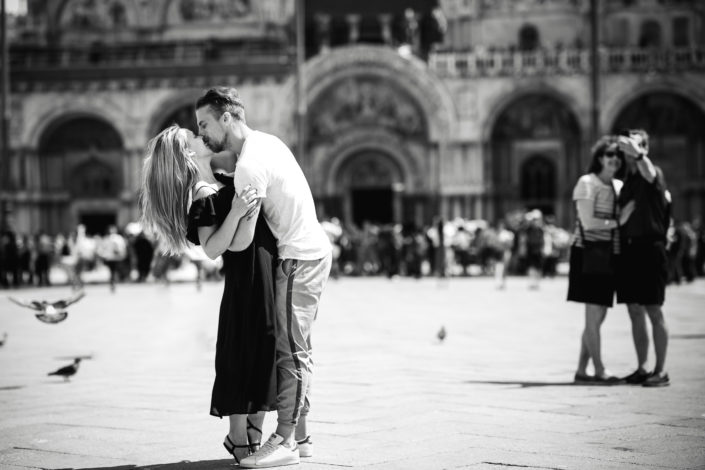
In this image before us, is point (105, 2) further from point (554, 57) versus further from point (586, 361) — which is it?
point (586, 361)

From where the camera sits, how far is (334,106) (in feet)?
140

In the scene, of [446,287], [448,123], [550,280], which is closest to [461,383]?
[446,287]

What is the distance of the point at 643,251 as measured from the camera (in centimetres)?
902

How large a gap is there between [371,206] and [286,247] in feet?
124

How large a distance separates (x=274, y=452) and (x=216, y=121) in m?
1.77

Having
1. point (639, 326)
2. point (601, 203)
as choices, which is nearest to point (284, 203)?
point (601, 203)

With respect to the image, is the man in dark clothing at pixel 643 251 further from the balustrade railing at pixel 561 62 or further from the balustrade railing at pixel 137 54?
the balustrade railing at pixel 137 54

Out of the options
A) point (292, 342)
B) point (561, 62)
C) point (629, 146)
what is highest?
point (561, 62)

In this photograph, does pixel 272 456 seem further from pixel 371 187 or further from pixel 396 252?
pixel 371 187

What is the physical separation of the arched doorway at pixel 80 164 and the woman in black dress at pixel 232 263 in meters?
37.9

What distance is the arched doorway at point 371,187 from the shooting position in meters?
42.9

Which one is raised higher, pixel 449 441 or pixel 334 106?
pixel 334 106

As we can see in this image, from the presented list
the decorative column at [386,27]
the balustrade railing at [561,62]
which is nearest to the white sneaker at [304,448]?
the balustrade railing at [561,62]

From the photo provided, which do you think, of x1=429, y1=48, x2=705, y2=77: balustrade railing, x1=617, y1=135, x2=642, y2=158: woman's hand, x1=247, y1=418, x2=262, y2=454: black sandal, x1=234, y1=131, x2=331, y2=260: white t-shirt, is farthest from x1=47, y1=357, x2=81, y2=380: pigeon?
x1=429, y1=48, x2=705, y2=77: balustrade railing
